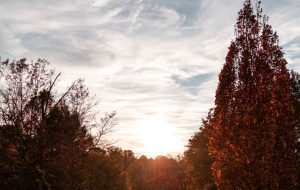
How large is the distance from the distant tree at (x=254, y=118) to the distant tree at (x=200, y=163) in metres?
20.4

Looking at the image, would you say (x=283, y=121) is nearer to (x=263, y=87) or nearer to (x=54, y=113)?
(x=263, y=87)

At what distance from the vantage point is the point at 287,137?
13180mm

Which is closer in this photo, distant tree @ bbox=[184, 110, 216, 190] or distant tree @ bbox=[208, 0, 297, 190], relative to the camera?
distant tree @ bbox=[208, 0, 297, 190]

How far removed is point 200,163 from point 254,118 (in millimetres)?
24456

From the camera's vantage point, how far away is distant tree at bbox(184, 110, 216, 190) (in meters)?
36.2

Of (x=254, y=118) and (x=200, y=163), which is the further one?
(x=200, y=163)

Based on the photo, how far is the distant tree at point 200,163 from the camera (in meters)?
36.2

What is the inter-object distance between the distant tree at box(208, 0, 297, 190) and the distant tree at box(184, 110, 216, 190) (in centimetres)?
2041

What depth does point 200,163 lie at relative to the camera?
37094mm

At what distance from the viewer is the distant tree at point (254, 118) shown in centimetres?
1300

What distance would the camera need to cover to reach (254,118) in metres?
13.4

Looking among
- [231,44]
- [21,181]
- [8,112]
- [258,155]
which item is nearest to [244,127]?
[258,155]

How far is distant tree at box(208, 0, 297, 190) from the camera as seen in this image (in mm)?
13000

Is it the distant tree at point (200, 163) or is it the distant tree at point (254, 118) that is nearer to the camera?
the distant tree at point (254, 118)
